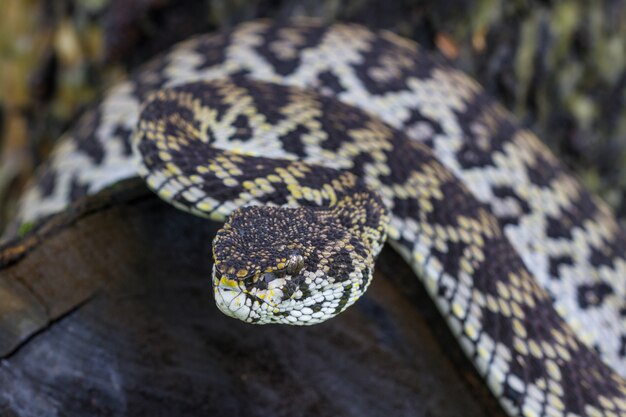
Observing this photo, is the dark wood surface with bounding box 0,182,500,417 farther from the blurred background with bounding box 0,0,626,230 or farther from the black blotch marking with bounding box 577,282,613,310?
the blurred background with bounding box 0,0,626,230

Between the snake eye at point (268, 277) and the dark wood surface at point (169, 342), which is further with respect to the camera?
the dark wood surface at point (169, 342)

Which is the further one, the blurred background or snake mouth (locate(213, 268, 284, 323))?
the blurred background

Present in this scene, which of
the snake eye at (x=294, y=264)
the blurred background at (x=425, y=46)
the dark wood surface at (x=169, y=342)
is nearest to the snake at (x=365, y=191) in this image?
the snake eye at (x=294, y=264)

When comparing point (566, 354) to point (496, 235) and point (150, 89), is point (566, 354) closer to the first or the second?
point (496, 235)

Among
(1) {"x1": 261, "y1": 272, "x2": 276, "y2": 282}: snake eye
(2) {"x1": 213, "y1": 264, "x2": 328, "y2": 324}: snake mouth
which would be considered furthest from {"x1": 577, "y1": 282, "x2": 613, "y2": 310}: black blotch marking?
(1) {"x1": 261, "y1": 272, "x2": 276, "y2": 282}: snake eye

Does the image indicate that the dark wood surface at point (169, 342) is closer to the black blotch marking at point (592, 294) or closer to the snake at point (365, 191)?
the snake at point (365, 191)

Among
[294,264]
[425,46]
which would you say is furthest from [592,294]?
[294,264]

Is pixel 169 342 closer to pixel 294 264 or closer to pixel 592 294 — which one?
pixel 294 264
